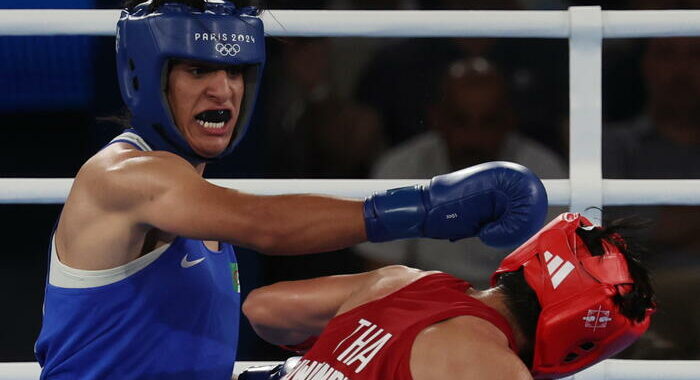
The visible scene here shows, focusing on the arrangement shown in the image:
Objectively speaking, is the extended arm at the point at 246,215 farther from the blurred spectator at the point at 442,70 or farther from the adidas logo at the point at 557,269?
the blurred spectator at the point at 442,70

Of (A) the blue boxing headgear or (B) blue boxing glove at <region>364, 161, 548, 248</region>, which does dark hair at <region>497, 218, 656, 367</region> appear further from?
(A) the blue boxing headgear

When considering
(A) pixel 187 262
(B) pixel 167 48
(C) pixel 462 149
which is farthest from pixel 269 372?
(C) pixel 462 149

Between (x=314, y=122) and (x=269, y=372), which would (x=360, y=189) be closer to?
(x=269, y=372)

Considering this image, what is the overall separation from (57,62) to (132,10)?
1369 millimetres

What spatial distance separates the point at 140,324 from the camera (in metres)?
1.82

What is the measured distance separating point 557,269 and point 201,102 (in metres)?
0.65

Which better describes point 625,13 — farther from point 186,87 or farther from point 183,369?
point 183,369

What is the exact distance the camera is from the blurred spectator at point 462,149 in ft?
9.58

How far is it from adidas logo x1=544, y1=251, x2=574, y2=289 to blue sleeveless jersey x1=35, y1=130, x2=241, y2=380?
1.90 feet

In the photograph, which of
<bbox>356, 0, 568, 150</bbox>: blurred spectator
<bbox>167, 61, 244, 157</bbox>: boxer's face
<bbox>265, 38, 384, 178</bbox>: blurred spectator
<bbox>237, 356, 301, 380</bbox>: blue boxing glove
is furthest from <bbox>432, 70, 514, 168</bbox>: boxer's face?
<bbox>167, 61, 244, 157</bbox>: boxer's face

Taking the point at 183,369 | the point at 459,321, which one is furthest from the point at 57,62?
the point at 459,321

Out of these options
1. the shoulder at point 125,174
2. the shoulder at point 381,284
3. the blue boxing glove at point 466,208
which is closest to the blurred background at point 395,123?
the shoulder at point 381,284

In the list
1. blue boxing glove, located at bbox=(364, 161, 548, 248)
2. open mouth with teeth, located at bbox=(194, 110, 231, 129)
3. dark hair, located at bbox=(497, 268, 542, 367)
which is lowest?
dark hair, located at bbox=(497, 268, 542, 367)

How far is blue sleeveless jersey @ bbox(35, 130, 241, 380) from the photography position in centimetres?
182
